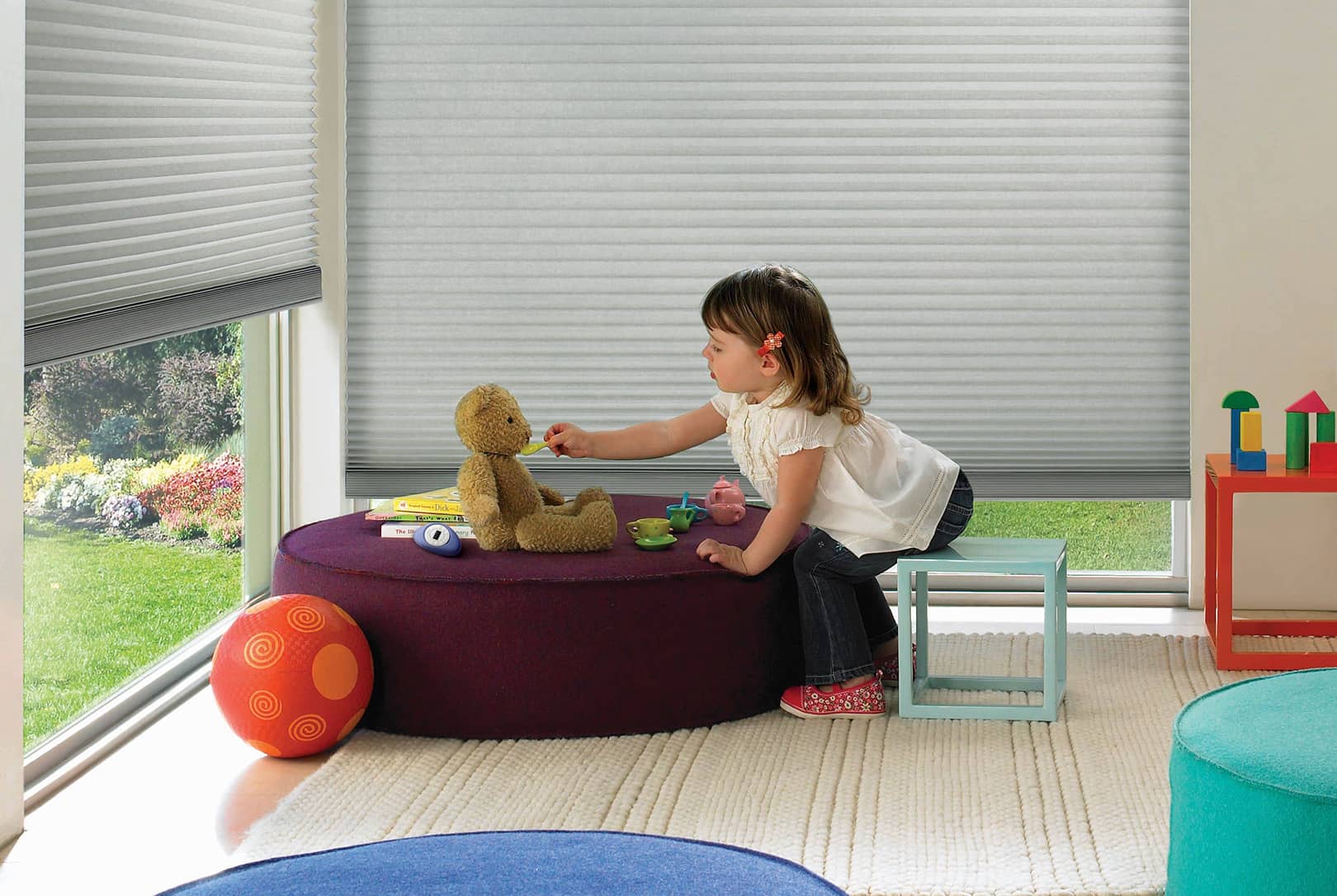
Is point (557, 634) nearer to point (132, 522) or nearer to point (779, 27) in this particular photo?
point (132, 522)

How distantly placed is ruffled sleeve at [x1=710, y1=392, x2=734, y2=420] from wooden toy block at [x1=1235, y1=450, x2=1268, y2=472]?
108cm

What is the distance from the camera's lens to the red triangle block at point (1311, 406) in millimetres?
2756

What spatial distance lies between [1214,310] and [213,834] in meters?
2.49

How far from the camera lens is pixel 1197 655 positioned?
2.85 m

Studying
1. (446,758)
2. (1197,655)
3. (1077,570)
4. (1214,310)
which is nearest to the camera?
(446,758)

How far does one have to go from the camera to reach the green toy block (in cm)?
279

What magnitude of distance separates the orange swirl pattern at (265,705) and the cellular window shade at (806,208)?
51.0 inches

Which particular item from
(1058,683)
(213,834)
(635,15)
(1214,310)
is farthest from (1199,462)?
(213,834)

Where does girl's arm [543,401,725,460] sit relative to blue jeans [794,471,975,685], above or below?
above

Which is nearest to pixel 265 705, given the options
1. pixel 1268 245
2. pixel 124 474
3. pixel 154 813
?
pixel 154 813

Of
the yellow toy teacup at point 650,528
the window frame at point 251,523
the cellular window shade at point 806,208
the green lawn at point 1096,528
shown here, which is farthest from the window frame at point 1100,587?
the window frame at point 251,523

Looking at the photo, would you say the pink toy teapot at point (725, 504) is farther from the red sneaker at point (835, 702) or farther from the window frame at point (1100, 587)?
the window frame at point (1100, 587)

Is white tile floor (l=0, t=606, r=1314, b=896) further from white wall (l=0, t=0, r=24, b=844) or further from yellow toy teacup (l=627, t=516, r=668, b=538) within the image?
yellow toy teacup (l=627, t=516, r=668, b=538)

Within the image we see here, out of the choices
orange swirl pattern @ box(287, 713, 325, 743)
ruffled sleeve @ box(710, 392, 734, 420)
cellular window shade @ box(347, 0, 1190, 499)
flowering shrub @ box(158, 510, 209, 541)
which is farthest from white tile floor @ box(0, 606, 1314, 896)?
cellular window shade @ box(347, 0, 1190, 499)
